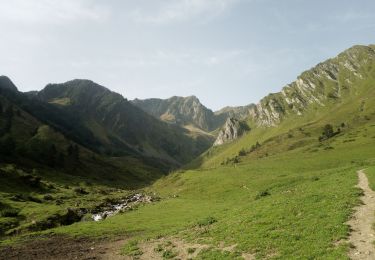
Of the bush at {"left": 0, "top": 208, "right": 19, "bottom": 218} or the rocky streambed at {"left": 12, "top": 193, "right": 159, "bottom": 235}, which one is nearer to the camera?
the rocky streambed at {"left": 12, "top": 193, "right": 159, "bottom": 235}

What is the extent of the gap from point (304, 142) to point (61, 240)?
175223mm

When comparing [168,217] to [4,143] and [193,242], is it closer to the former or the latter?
[193,242]

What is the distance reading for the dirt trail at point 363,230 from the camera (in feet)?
74.7

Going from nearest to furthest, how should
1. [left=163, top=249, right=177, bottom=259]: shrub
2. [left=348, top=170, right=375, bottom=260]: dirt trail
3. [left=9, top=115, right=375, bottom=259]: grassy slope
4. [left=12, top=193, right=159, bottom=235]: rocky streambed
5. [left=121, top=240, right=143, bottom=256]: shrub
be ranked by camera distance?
[left=348, top=170, right=375, bottom=260]: dirt trail
[left=9, top=115, right=375, bottom=259]: grassy slope
[left=163, top=249, right=177, bottom=259]: shrub
[left=121, top=240, right=143, bottom=256]: shrub
[left=12, top=193, right=159, bottom=235]: rocky streambed

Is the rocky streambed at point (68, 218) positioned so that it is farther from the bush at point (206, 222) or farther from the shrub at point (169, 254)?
the shrub at point (169, 254)

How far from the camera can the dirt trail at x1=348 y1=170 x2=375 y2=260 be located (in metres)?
22.8

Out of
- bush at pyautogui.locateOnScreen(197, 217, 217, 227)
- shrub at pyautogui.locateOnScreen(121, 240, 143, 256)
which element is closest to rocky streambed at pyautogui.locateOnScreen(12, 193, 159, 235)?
shrub at pyautogui.locateOnScreen(121, 240, 143, 256)

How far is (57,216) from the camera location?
62094 millimetres

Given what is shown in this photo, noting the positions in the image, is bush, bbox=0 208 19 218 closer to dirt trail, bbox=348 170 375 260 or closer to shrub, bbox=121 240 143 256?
shrub, bbox=121 240 143 256

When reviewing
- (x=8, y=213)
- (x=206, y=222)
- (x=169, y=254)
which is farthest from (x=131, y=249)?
(x=8, y=213)

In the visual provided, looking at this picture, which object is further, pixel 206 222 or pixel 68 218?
pixel 68 218

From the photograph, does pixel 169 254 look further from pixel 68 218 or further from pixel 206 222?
pixel 68 218

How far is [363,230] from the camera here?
26.6m

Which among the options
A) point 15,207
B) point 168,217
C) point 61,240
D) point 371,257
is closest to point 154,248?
point 61,240
